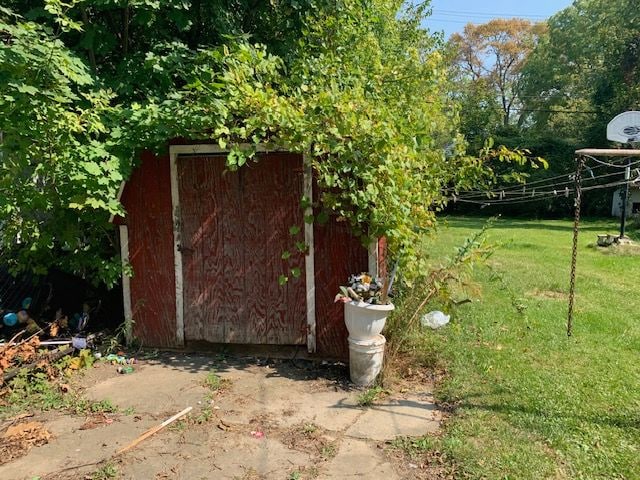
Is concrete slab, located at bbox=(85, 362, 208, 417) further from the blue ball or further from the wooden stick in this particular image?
the blue ball

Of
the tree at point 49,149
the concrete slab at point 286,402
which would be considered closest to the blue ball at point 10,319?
the tree at point 49,149

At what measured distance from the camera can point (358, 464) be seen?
2.87 meters

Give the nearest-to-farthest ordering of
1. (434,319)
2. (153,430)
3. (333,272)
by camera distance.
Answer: (153,430), (333,272), (434,319)

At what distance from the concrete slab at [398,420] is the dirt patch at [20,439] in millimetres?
1943

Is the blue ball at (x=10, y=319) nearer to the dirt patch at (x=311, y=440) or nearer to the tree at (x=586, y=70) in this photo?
the dirt patch at (x=311, y=440)

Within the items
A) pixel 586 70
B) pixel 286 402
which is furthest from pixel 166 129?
pixel 586 70

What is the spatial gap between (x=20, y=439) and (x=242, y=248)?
7.10 ft

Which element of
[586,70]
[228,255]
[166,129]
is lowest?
[228,255]

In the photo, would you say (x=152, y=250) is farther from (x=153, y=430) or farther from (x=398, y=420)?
(x=398, y=420)

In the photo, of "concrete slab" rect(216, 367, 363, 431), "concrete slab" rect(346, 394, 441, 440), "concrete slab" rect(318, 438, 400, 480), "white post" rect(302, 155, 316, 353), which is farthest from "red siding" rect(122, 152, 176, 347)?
"concrete slab" rect(318, 438, 400, 480)

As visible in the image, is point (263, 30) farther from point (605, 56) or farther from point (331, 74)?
point (605, 56)

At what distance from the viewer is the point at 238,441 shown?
10.3 ft

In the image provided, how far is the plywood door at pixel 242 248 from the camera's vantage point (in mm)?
4418

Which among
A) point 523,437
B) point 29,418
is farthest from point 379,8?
point 29,418
